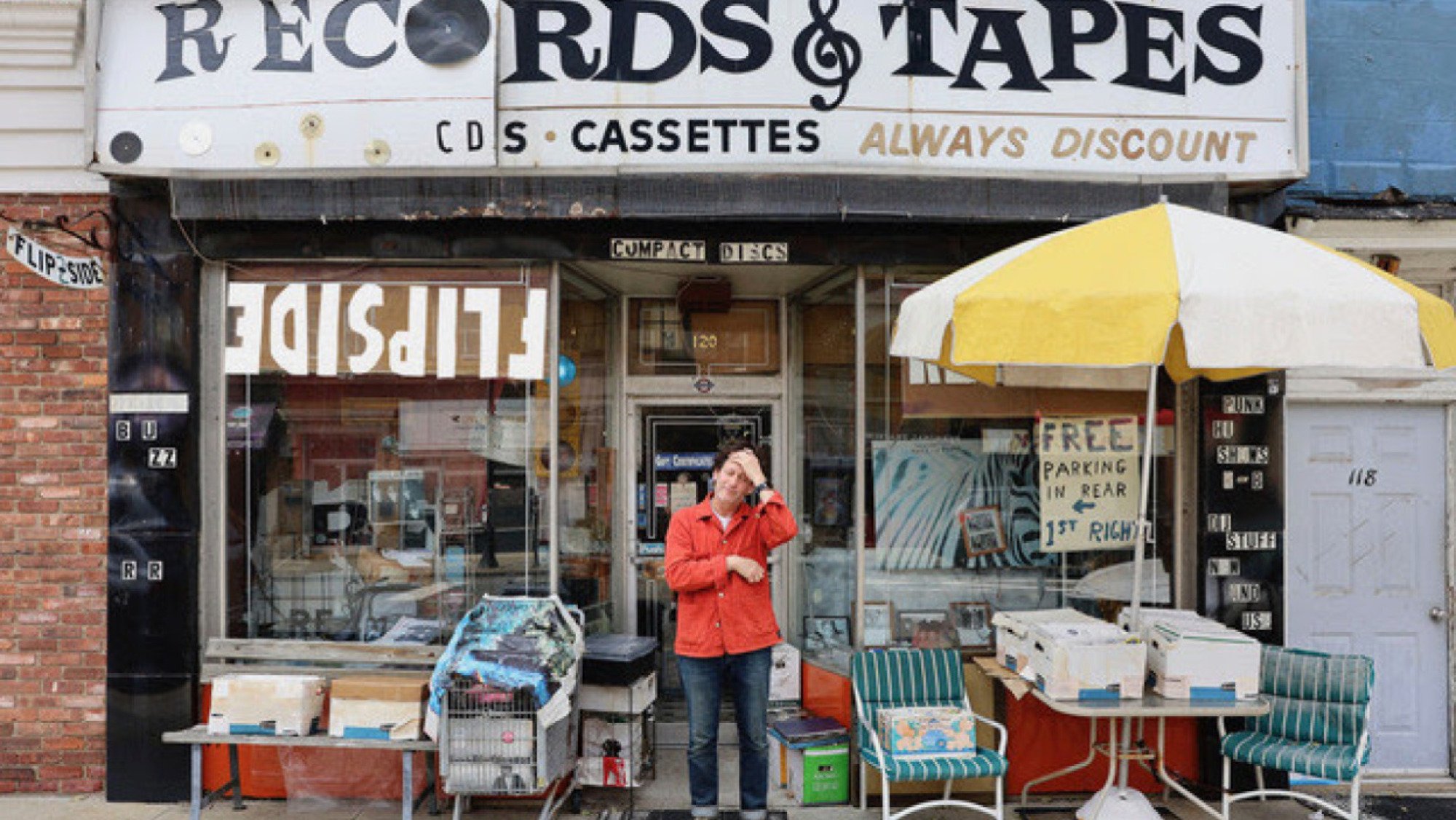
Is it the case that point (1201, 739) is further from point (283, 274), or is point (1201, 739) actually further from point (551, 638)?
point (283, 274)

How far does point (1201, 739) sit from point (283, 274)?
622 centimetres

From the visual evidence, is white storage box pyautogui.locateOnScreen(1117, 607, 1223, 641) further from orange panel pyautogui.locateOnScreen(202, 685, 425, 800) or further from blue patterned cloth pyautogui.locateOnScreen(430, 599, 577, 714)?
orange panel pyautogui.locateOnScreen(202, 685, 425, 800)

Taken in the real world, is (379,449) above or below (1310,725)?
above

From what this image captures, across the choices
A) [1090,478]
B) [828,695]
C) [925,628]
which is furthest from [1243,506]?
[828,695]

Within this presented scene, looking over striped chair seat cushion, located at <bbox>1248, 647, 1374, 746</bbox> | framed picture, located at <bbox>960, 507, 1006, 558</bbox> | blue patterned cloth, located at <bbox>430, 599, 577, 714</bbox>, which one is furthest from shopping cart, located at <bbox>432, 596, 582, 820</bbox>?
striped chair seat cushion, located at <bbox>1248, 647, 1374, 746</bbox>

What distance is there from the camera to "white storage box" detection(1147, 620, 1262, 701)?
5.32 m

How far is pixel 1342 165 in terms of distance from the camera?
6770 mm

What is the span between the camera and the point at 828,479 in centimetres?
686

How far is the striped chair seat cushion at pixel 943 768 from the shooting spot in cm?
529

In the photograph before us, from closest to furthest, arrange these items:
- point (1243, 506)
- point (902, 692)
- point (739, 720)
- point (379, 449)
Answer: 1. point (739, 720)
2. point (902, 692)
3. point (1243, 506)
4. point (379, 449)

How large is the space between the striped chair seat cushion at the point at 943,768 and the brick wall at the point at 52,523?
4.60 metres

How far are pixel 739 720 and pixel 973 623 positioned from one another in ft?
5.93

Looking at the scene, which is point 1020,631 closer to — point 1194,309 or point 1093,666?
point 1093,666

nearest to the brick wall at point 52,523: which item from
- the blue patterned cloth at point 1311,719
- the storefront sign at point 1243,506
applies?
the blue patterned cloth at point 1311,719
